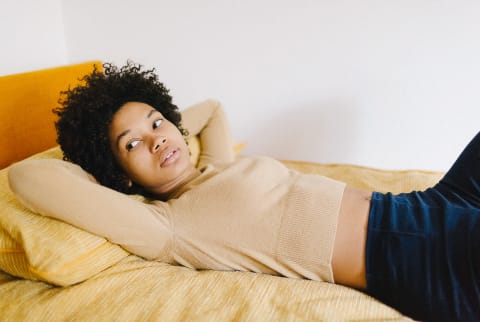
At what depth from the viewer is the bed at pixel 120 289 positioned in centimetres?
83

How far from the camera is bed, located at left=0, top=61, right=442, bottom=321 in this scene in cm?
83

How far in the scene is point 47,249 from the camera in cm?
84

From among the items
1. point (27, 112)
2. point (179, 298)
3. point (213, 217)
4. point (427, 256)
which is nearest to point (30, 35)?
point (27, 112)

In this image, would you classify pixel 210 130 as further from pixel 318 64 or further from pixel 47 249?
pixel 47 249

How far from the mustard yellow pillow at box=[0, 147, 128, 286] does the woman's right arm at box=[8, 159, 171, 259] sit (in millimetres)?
22

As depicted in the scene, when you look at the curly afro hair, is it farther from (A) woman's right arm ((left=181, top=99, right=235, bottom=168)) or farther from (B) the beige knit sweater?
(A) woman's right arm ((left=181, top=99, right=235, bottom=168))

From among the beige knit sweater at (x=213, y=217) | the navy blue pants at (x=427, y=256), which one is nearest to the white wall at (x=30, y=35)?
the beige knit sweater at (x=213, y=217)

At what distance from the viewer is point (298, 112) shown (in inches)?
71.1

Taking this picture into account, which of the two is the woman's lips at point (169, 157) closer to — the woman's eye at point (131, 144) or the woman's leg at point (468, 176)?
the woman's eye at point (131, 144)

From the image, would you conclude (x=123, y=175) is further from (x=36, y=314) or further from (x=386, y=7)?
(x=386, y=7)

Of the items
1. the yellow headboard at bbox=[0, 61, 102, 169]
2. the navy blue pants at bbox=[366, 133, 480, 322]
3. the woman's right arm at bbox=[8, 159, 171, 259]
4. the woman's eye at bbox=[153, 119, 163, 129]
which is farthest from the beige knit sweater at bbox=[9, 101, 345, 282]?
the yellow headboard at bbox=[0, 61, 102, 169]

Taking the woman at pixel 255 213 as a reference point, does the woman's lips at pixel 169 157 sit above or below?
above

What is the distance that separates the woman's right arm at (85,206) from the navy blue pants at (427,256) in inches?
20.1

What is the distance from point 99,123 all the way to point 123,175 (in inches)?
6.2
